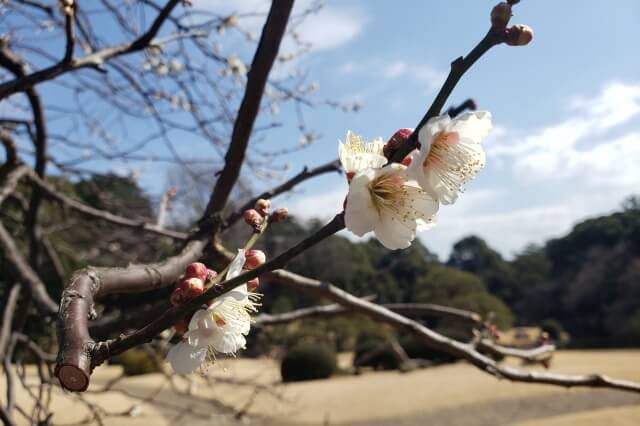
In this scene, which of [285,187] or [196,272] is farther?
[285,187]

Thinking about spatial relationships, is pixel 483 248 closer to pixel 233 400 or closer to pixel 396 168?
pixel 233 400

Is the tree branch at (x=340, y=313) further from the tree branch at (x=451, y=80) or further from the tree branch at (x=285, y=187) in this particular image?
the tree branch at (x=451, y=80)

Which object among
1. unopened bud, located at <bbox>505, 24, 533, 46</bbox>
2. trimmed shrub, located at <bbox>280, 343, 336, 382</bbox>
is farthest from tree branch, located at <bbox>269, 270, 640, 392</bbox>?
trimmed shrub, located at <bbox>280, 343, 336, 382</bbox>

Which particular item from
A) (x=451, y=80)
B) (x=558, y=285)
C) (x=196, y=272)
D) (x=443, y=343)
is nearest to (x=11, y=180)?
(x=443, y=343)

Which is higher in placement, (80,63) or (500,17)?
(80,63)

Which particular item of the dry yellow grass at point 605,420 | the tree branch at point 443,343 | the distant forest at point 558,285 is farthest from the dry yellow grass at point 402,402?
the tree branch at point 443,343

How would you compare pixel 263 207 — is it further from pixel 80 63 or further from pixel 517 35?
pixel 80 63
